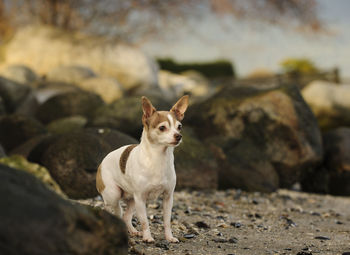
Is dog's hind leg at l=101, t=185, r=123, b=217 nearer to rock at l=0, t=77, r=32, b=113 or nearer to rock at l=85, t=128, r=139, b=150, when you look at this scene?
rock at l=85, t=128, r=139, b=150

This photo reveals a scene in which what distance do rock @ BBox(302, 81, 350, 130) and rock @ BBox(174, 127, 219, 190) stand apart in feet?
26.8

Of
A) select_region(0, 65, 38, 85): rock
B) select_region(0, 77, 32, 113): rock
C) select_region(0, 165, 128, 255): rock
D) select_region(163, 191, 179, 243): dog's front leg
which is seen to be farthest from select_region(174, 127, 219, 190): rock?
select_region(0, 65, 38, 85): rock

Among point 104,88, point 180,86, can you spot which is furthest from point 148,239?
point 180,86

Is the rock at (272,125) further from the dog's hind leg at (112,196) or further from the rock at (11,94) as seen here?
the rock at (11,94)

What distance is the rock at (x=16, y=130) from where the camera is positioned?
998 cm

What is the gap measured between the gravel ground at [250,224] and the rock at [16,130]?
11.7 ft

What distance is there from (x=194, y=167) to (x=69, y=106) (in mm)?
5300

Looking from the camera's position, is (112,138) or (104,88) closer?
(112,138)

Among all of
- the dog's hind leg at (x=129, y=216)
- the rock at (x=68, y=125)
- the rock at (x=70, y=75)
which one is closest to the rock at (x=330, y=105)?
Result: the rock at (x=70, y=75)

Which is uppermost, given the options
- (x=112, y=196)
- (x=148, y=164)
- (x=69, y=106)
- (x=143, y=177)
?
(x=69, y=106)

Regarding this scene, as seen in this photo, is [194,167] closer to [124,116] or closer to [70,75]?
[124,116]

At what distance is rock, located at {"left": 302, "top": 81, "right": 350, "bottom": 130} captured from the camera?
52.5ft

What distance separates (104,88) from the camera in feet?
54.5

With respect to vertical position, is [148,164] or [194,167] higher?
[194,167]
